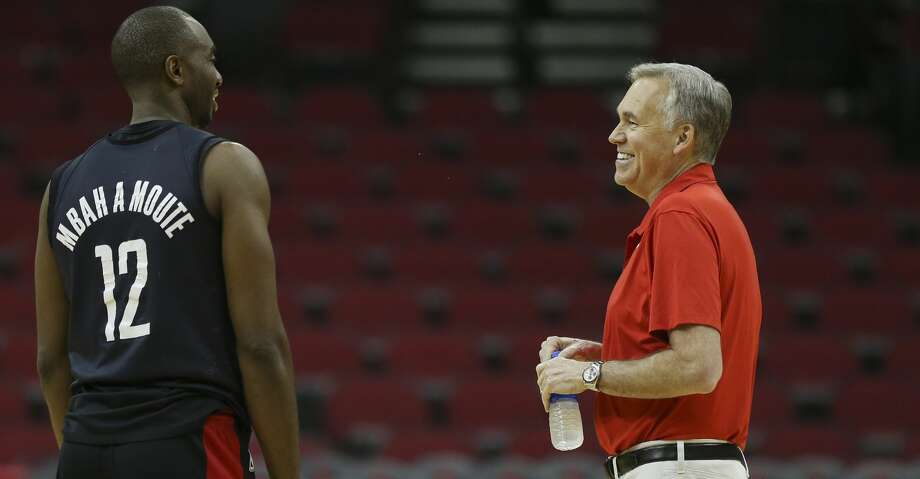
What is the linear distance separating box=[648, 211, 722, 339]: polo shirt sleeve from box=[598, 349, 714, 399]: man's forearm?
0.07 metres

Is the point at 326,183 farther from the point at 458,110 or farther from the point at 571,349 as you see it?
the point at 571,349

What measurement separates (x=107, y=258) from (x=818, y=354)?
688cm

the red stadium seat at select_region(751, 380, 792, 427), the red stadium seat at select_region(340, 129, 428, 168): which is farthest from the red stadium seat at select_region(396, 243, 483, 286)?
the red stadium seat at select_region(751, 380, 792, 427)

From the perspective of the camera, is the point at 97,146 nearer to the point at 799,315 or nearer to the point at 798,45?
the point at 799,315

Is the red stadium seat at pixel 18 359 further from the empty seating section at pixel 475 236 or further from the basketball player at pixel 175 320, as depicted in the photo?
the basketball player at pixel 175 320

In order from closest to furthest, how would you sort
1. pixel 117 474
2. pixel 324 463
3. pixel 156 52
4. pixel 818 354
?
pixel 117 474 → pixel 156 52 → pixel 324 463 → pixel 818 354

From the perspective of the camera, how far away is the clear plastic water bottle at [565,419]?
274cm

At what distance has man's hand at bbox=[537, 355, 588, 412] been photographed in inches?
104

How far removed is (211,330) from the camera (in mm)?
2510

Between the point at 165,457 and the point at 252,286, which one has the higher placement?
the point at 252,286

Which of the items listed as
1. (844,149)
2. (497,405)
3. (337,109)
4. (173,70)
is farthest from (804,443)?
(173,70)

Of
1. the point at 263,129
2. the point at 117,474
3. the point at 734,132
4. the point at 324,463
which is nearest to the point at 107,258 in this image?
the point at 117,474

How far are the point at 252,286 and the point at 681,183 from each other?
3.10ft

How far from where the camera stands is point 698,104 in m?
2.75
